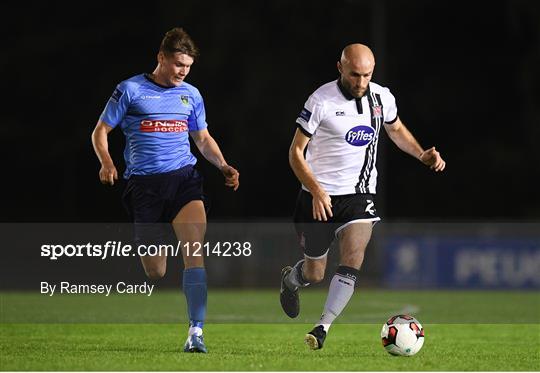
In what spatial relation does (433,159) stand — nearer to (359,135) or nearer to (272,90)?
(359,135)

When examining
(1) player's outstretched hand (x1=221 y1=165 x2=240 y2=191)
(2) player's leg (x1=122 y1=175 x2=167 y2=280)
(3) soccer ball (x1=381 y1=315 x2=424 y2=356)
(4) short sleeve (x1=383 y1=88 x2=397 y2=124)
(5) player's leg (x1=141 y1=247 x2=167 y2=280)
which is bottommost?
(3) soccer ball (x1=381 y1=315 x2=424 y2=356)

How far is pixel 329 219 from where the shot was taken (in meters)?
11.1

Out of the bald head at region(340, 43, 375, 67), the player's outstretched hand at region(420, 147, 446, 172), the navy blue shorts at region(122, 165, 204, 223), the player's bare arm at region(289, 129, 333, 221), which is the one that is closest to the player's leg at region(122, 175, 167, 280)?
the navy blue shorts at region(122, 165, 204, 223)

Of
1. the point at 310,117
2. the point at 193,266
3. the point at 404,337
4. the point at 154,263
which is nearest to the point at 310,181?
the point at 310,117

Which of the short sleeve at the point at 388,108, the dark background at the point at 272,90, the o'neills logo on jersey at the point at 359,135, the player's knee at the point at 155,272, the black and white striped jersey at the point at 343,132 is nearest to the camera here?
the black and white striped jersey at the point at 343,132

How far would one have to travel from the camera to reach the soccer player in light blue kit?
1065 centimetres

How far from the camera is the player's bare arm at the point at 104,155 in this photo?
1035cm

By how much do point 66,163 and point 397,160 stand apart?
996cm

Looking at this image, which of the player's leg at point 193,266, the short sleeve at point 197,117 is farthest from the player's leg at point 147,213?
the short sleeve at point 197,117

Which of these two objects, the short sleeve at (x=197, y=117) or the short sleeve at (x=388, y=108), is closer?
the short sleeve at (x=197, y=117)

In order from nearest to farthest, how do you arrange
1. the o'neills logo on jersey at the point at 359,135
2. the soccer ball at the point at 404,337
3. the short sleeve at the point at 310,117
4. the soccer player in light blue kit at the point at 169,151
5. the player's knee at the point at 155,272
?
the soccer ball at the point at 404,337 → the soccer player in light blue kit at the point at 169,151 → the short sleeve at the point at 310,117 → the o'neills logo on jersey at the point at 359,135 → the player's knee at the point at 155,272

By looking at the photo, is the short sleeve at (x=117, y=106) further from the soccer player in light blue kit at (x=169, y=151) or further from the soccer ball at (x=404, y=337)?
the soccer ball at (x=404, y=337)

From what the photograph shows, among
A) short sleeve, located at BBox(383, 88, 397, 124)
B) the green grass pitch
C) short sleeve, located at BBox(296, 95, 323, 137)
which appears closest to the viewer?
the green grass pitch

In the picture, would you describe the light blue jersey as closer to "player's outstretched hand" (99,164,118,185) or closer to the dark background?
"player's outstretched hand" (99,164,118,185)
